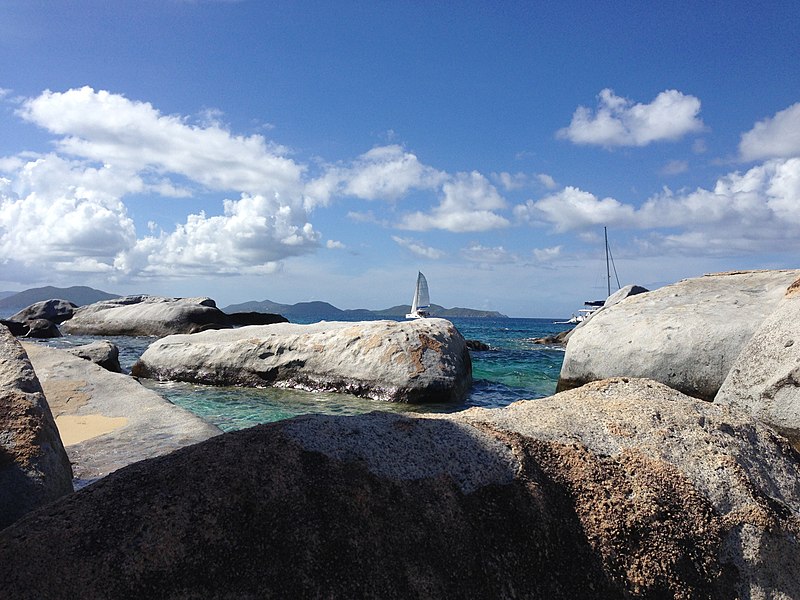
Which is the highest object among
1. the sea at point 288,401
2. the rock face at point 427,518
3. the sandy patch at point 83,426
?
the rock face at point 427,518

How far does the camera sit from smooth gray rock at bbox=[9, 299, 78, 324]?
3931cm

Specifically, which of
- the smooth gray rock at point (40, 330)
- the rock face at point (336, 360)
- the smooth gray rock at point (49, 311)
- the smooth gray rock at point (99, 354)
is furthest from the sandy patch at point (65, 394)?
the smooth gray rock at point (49, 311)

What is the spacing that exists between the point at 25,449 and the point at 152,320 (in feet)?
102

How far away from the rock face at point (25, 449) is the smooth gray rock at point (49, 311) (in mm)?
40943

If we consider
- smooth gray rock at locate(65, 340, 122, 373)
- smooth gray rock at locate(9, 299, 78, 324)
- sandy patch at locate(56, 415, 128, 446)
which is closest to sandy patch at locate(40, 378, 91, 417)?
sandy patch at locate(56, 415, 128, 446)

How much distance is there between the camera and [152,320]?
1259 inches

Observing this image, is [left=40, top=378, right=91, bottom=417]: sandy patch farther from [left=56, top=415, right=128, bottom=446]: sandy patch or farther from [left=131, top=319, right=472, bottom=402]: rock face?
[left=131, top=319, right=472, bottom=402]: rock face

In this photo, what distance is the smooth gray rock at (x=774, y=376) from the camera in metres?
5.37

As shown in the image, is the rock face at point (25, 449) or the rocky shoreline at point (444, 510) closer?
the rocky shoreline at point (444, 510)

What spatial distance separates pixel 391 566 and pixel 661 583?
3.70 ft

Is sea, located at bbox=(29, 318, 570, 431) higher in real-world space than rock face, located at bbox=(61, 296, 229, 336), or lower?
lower

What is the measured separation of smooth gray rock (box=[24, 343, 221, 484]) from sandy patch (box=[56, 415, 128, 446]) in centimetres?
2

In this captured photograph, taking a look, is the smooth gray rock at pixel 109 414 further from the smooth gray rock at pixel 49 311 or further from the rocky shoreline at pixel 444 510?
the smooth gray rock at pixel 49 311

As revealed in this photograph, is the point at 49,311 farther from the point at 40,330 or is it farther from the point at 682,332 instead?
the point at 682,332
